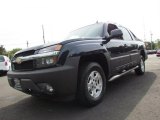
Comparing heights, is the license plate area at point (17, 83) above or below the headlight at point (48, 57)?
below

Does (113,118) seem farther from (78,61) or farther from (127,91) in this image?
(127,91)

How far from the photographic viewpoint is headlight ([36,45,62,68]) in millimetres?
3854

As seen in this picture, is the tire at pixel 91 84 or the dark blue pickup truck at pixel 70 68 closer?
the dark blue pickup truck at pixel 70 68

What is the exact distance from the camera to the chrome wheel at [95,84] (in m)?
4.42

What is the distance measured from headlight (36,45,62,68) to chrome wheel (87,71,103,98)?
0.89m

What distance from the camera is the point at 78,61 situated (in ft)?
13.4

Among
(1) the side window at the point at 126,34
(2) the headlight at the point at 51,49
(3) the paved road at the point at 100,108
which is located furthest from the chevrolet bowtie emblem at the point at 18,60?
(1) the side window at the point at 126,34

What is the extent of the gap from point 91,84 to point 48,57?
107cm

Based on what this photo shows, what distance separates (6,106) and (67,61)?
6.45ft

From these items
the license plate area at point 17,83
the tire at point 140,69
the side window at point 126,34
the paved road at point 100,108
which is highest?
the side window at point 126,34

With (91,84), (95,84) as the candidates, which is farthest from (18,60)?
(95,84)

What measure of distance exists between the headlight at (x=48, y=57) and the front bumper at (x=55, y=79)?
12 centimetres

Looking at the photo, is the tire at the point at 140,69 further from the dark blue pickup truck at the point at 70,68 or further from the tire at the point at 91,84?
the tire at the point at 91,84

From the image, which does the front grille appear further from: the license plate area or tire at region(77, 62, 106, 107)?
tire at region(77, 62, 106, 107)
